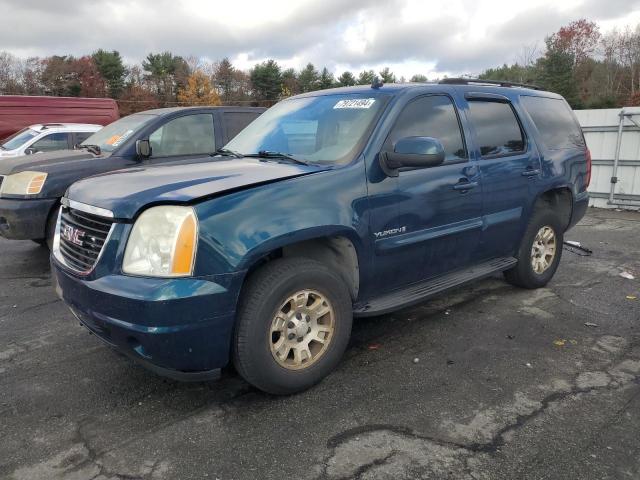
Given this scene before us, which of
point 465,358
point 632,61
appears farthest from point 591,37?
point 465,358

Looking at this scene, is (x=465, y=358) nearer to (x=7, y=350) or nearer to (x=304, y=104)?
(x=304, y=104)

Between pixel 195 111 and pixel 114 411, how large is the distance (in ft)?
15.2

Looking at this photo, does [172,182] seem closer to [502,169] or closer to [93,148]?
[502,169]

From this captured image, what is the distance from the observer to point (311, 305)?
9.88 feet

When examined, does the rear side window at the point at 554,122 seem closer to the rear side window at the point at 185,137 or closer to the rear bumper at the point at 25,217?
the rear side window at the point at 185,137

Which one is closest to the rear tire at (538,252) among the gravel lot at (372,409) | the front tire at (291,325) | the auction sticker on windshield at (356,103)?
the gravel lot at (372,409)

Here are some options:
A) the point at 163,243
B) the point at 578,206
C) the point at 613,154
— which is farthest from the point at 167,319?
the point at 613,154

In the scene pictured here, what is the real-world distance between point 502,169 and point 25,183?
4942 millimetres

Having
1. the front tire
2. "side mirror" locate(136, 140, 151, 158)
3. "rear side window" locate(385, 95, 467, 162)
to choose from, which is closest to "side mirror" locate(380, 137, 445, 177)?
"rear side window" locate(385, 95, 467, 162)

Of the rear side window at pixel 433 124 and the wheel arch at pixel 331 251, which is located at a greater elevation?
the rear side window at pixel 433 124

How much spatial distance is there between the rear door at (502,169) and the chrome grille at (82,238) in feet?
9.29

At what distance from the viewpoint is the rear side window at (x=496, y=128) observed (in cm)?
409

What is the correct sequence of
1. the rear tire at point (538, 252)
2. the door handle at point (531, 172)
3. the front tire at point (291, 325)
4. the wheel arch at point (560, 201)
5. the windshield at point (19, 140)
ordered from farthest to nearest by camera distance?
the windshield at point (19, 140) → the wheel arch at point (560, 201) → the rear tire at point (538, 252) → the door handle at point (531, 172) → the front tire at point (291, 325)

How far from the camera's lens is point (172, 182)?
284 cm
